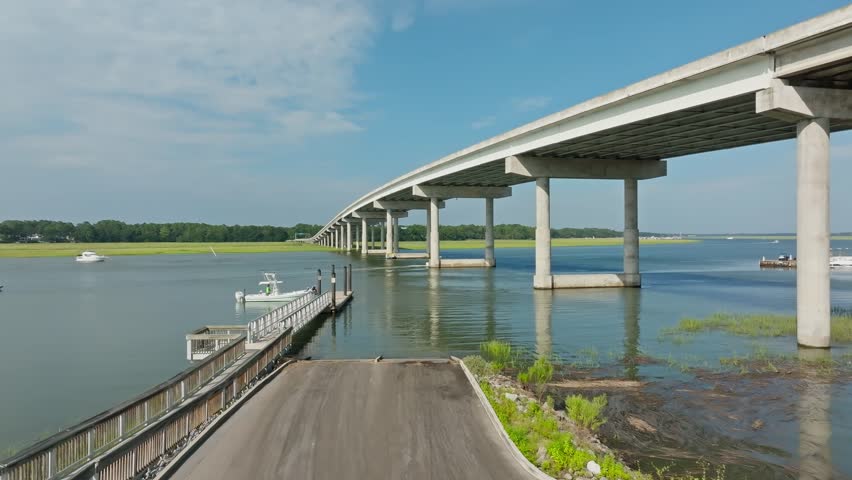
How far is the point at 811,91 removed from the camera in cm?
2312

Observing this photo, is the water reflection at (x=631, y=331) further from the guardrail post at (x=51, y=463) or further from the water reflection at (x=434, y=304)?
the guardrail post at (x=51, y=463)

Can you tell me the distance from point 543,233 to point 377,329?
23.5 meters

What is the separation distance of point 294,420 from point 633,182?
148ft

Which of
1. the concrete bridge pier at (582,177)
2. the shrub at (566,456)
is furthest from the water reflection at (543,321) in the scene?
the shrub at (566,456)

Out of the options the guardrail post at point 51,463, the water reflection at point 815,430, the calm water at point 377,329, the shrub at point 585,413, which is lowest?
the calm water at point 377,329

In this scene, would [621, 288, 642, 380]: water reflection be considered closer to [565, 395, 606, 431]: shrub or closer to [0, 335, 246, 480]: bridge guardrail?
[565, 395, 606, 431]: shrub

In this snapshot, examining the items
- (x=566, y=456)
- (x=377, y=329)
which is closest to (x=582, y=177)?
(x=377, y=329)

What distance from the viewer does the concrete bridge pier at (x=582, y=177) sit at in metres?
49.6

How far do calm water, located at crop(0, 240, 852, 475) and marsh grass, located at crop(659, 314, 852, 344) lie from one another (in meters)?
1.17

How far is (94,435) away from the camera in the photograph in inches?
386

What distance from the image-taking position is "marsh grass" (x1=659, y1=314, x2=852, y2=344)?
88.4 feet

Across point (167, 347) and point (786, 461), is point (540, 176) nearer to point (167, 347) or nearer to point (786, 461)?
point (167, 347)

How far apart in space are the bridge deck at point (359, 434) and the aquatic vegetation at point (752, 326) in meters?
16.3

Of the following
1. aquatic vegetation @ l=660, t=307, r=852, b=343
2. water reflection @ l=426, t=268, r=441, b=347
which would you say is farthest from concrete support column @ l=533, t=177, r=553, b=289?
aquatic vegetation @ l=660, t=307, r=852, b=343
